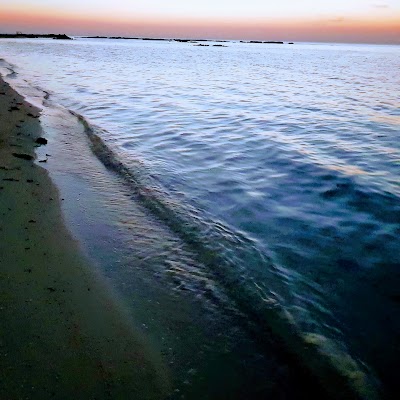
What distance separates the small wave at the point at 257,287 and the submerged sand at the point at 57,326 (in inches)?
54.2

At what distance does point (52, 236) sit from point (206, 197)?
3.19 meters

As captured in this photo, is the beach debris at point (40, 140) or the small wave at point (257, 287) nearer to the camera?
the small wave at point (257, 287)

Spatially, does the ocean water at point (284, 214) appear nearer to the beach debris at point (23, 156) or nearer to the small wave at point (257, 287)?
the small wave at point (257, 287)

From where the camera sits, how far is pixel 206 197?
6.75 metres

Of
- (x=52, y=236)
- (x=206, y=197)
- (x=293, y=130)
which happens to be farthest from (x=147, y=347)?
(x=293, y=130)

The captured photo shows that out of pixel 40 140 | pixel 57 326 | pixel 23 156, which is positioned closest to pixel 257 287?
pixel 57 326

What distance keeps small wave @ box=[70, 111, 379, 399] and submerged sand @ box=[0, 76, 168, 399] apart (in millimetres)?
1377

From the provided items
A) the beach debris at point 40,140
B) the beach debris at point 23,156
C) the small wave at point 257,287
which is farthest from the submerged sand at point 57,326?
the beach debris at point 40,140

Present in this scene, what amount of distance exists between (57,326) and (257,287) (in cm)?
234

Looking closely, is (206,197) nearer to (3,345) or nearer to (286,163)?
(286,163)

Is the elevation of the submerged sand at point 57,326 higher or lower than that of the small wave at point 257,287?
higher

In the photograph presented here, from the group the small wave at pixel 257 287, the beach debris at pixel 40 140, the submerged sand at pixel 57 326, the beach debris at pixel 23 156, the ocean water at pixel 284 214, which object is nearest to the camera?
the submerged sand at pixel 57 326

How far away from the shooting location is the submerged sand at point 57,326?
2.56 metres

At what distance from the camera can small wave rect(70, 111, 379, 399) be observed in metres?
3.00
